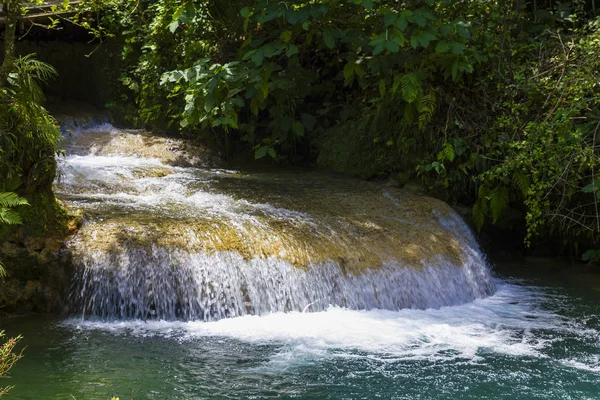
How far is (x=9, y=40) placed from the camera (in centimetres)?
711

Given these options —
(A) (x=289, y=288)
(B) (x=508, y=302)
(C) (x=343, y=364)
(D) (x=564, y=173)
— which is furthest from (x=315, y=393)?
(D) (x=564, y=173)

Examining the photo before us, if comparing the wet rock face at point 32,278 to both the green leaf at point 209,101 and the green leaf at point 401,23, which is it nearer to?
the green leaf at point 209,101

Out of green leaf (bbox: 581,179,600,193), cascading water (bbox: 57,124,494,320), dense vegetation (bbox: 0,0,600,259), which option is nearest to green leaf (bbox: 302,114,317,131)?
dense vegetation (bbox: 0,0,600,259)

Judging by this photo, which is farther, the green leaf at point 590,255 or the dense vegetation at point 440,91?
the green leaf at point 590,255

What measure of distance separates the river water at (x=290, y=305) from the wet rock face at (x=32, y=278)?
16 centimetres

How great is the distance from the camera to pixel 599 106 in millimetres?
9641

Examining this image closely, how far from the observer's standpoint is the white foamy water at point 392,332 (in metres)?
6.15

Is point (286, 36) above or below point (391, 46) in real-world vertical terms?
above

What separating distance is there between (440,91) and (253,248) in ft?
13.9

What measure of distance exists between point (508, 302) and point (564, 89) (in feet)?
9.38

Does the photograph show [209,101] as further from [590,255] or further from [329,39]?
[590,255]

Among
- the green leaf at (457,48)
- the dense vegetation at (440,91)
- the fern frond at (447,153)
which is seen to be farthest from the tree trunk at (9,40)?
the fern frond at (447,153)

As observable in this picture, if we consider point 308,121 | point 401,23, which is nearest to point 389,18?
point 401,23

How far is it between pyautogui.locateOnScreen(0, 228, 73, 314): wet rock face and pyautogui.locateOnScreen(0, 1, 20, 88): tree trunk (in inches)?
60.9
